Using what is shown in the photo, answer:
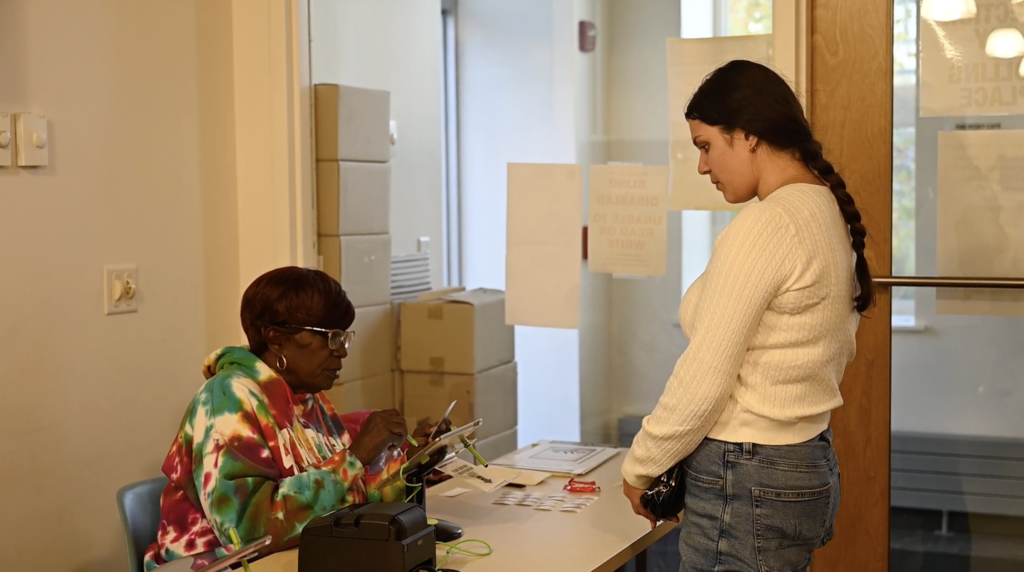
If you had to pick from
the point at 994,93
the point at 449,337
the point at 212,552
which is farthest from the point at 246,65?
the point at 994,93

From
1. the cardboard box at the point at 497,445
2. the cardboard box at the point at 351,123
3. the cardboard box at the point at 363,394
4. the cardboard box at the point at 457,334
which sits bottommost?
the cardboard box at the point at 497,445

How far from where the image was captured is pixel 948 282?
88.3 inches

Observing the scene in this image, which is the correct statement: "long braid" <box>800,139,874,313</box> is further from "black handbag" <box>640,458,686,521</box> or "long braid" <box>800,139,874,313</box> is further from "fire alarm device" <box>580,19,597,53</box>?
"fire alarm device" <box>580,19,597,53</box>

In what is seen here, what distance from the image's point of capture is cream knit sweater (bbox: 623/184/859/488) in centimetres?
148

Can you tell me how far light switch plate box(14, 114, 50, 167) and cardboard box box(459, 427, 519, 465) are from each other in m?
1.35

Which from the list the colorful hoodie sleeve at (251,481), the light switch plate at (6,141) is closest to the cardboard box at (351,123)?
the light switch plate at (6,141)

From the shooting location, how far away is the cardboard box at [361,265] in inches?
115

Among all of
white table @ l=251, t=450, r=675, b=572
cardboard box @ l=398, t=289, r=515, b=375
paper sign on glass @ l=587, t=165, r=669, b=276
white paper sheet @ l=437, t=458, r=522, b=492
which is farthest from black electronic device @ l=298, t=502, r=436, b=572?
cardboard box @ l=398, t=289, r=515, b=375

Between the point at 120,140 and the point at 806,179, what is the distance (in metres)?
1.67

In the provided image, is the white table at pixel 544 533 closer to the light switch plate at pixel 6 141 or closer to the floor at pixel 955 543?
the floor at pixel 955 543

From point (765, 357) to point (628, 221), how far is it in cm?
116

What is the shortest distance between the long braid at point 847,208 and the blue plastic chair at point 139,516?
4.48 feet

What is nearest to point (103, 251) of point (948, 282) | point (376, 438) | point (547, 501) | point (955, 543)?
point (376, 438)

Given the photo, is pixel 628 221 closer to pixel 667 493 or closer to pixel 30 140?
pixel 667 493
